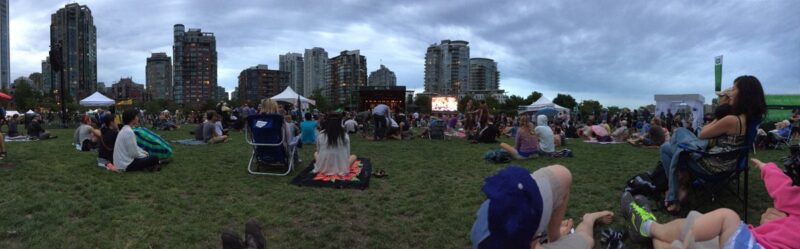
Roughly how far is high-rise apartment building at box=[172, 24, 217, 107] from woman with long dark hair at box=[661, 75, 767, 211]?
341 feet

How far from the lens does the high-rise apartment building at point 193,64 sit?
9619 centimetres

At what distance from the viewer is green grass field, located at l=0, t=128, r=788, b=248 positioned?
3.13 meters

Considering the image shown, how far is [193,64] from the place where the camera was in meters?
97.8

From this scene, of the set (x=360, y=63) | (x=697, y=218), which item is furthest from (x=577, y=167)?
(x=360, y=63)

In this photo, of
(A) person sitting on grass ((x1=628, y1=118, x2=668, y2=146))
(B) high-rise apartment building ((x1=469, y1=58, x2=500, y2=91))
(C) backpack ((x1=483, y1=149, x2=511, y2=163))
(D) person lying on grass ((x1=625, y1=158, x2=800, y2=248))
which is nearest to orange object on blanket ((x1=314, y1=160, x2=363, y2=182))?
(C) backpack ((x1=483, y1=149, x2=511, y2=163))

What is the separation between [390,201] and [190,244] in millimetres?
2044

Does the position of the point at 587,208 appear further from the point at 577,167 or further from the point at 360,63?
the point at 360,63

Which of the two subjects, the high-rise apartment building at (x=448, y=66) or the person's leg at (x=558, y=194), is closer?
the person's leg at (x=558, y=194)

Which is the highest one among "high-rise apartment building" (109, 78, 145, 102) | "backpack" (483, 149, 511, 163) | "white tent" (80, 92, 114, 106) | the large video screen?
"high-rise apartment building" (109, 78, 145, 102)

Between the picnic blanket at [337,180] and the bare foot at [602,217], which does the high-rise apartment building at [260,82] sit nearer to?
the picnic blanket at [337,180]

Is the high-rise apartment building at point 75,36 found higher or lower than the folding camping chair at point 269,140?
higher

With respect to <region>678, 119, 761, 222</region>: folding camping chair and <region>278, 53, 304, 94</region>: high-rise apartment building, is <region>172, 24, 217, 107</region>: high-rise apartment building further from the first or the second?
<region>678, 119, 761, 222</region>: folding camping chair

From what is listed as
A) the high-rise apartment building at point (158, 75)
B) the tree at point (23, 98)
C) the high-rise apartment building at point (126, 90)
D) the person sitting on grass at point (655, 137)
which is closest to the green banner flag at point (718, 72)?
the person sitting on grass at point (655, 137)

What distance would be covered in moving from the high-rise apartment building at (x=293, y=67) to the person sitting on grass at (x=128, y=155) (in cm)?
10376
